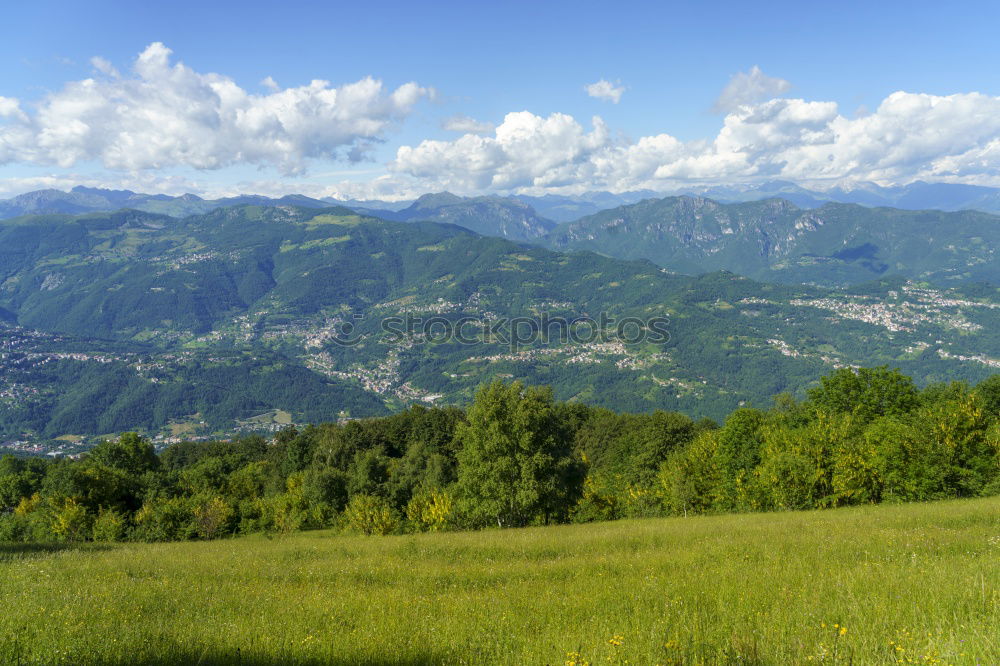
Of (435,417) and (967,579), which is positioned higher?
(967,579)

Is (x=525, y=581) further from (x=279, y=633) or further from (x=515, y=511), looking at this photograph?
(x=515, y=511)

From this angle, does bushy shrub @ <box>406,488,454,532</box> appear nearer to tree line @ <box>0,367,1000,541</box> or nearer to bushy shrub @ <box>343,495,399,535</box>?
tree line @ <box>0,367,1000,541</box>

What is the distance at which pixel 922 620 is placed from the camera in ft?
18.6

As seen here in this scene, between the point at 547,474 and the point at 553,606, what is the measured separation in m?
22.8

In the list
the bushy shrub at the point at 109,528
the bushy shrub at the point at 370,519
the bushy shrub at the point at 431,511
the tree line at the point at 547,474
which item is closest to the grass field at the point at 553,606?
the tree line at the point at 547,474

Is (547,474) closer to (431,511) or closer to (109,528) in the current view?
(431,511)

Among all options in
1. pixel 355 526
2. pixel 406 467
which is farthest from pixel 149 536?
pixel 406 467

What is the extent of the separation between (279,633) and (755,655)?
6.15 m

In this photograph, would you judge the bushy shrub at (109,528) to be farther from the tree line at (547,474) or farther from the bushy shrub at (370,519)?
the bushy shrub at (370,519)

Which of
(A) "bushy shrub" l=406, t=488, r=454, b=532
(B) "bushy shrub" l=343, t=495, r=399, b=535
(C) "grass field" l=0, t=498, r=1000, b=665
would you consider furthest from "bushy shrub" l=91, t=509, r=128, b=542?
(C) "grass field" l=0, t=498, r=1000, b=665

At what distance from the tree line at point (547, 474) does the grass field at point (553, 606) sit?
55.3 ft

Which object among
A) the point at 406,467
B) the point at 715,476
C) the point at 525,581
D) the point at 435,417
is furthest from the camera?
the point at 435,417

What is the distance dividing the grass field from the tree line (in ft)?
55.3

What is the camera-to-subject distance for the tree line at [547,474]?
29.1 m
